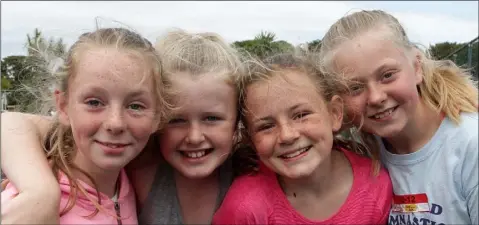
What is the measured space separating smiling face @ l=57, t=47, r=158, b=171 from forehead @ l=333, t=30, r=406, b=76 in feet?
3.25

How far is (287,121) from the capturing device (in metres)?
2.31

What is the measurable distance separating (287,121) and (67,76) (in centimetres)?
101

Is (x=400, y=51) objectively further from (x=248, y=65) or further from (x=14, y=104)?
(x=14, y=104)

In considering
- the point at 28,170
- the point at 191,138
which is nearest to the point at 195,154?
the point at 191,138

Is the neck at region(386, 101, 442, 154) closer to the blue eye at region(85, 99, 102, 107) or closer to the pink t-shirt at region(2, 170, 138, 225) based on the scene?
the pink t-shirt at region(2, 170, 138, 225)

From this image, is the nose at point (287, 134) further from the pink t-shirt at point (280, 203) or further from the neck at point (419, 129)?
the neck at point (419, 129)

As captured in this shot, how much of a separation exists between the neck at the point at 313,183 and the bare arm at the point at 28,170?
1146mm

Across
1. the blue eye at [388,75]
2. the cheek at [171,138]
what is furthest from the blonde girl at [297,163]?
the cheek at [171,138]

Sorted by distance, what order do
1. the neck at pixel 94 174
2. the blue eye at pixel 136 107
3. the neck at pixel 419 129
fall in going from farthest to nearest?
the neck at pixel 419 129, the neck at pixel 94 174, the blue eye at pixel 136 107

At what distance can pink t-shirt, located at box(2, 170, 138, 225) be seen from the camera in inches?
78.9

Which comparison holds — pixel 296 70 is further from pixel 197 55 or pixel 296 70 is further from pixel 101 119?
pixel 101 119

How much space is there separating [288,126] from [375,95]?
45 centimetres

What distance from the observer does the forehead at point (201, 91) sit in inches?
89.2

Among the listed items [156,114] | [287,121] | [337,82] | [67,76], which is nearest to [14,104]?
[67,76]
